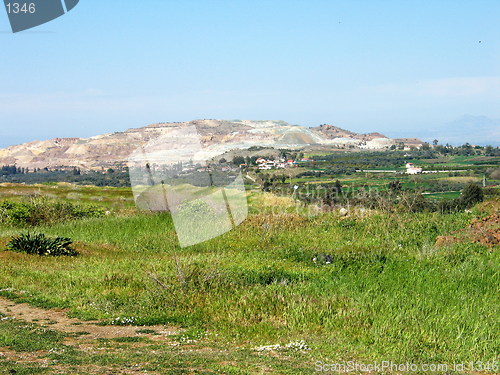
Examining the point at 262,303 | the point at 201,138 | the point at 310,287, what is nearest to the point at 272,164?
the point at 201,138

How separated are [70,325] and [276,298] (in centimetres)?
290

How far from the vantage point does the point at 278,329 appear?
23.0 feet

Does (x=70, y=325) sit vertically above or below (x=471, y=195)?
above

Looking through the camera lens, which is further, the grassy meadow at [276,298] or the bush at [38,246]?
the bush at [38,246]

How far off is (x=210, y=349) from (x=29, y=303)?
415 cm

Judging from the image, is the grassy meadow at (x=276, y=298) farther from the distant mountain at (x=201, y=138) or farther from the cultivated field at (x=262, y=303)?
the distant mountain at (x=201, y=138)

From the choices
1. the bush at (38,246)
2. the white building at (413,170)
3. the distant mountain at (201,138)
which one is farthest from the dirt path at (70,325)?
the white building at (413,170)

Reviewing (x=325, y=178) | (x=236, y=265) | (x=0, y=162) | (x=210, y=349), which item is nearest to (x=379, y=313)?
(x=210, y=349)

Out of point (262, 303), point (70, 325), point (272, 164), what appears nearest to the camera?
point (70, 325)

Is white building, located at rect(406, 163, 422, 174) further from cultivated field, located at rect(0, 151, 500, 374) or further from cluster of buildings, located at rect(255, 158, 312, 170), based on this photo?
cultivated field, located at rect(0, 151, 500, 374)

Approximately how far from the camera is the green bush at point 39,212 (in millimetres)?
21344

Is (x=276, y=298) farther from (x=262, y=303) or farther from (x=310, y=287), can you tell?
(x=310, y=287)

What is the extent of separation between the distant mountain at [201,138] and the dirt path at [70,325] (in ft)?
18.4

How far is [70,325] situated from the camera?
7.68 m
